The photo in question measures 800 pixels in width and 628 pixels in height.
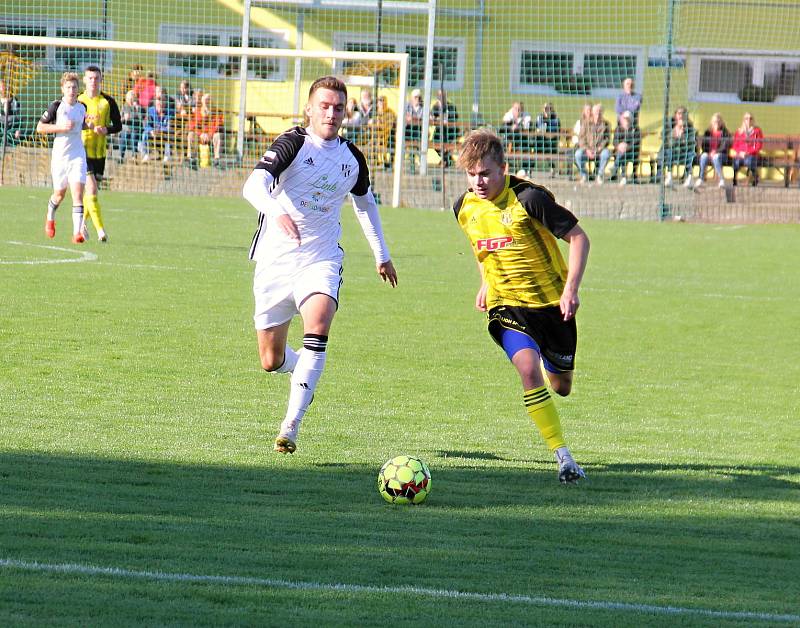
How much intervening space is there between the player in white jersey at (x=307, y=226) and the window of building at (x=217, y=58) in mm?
21220

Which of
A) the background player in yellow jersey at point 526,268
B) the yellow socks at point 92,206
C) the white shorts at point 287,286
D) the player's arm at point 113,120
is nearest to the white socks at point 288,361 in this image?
the white shorts at point 287,286

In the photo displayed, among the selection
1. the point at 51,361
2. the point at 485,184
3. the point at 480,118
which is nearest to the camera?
the point at 485,184

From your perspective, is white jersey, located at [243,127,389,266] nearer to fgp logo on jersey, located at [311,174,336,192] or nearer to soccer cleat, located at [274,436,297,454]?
fgp logo on jersey, located at [311,174,336,192]

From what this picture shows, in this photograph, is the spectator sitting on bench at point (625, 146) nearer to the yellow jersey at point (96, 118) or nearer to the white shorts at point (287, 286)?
the yellow jersey at point (96, 118)

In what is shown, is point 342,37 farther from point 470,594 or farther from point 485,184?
point 470,594

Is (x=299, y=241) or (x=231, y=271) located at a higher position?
(x=299, y=241)

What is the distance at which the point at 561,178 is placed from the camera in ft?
86.7

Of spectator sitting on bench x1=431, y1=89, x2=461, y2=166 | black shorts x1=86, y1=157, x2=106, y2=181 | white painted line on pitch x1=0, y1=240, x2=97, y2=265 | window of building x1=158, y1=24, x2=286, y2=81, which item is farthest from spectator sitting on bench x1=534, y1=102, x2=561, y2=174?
white painted line on pitch x1=0, y1=240, x2=97, y2=265

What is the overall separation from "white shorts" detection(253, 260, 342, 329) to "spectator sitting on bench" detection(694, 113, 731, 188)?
20.4 m

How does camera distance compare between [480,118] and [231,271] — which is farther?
[480,118]

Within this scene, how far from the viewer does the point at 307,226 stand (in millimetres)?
7219

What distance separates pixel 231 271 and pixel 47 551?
34.2 feet

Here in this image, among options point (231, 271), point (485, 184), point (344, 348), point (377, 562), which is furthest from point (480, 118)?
point (377, 562)

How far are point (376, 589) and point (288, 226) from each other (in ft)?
8.70
